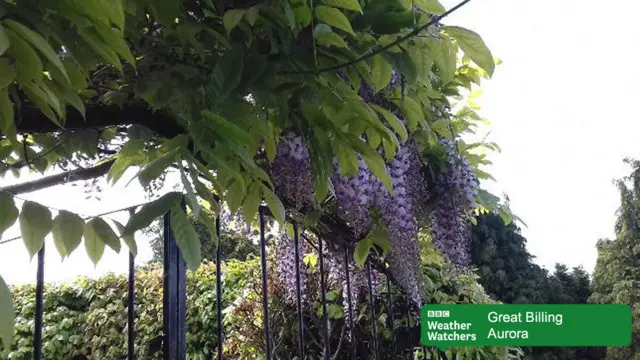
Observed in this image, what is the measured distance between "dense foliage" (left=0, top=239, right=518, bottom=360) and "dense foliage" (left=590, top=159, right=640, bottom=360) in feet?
32.9

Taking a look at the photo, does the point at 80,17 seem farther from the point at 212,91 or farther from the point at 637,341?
the point at 637,341

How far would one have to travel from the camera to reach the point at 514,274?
43.4 ft

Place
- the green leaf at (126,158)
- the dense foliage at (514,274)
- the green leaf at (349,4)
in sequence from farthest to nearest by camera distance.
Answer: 1. the dense foliage at (514,274)
2. the green leaf at (126,158)
3. the green leaf at (349,4)

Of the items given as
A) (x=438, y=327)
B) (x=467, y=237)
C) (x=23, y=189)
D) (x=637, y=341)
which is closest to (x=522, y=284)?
(x=637, y=341)

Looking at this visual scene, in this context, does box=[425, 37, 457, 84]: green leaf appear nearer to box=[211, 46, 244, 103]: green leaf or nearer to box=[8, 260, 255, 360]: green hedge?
box=[211, 46, 244, 103]: green leaf

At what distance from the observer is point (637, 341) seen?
40.7ft

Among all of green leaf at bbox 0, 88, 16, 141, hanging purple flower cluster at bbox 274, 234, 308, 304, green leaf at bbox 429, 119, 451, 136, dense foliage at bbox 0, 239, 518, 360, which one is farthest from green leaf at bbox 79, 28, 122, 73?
dense foliage at bbox 0, 239, 518, 360

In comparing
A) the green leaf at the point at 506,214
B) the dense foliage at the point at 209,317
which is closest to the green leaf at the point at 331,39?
the green leaf at the point at 506,214

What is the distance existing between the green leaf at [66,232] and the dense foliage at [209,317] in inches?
97.3

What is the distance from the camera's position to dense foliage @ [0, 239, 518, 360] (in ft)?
11.3

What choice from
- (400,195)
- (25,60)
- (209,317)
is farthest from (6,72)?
(209,317)

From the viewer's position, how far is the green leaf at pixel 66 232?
83 cm

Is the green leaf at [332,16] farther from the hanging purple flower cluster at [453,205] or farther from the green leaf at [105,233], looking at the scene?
Answer: the hanging purple flower cluster at [453,205]
